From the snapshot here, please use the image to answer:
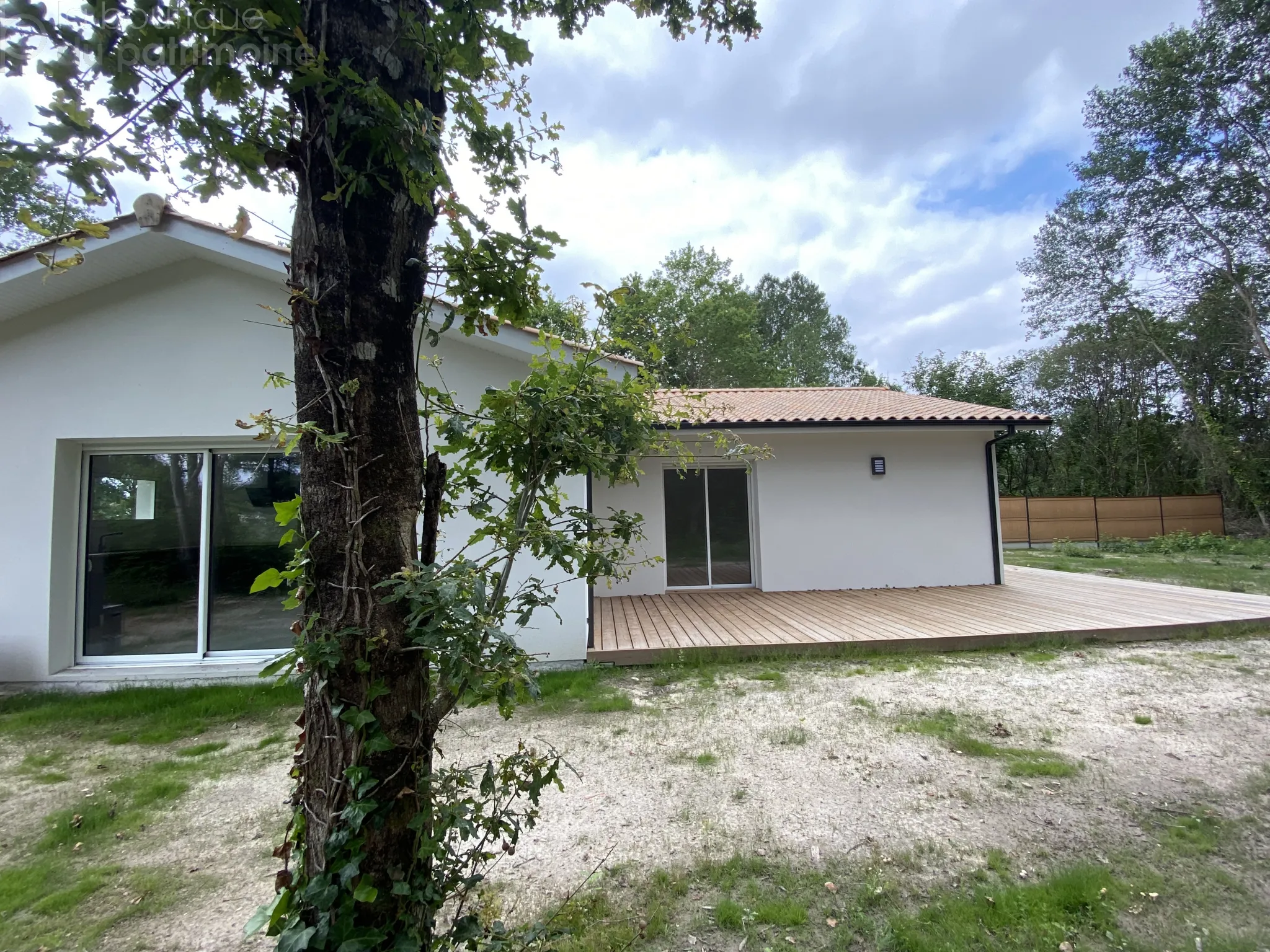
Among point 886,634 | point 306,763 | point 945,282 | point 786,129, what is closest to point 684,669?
point 886,634

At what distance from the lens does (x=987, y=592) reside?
7.98m

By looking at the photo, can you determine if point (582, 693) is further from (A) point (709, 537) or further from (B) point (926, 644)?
(A) point (709, 537)

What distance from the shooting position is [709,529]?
8.92m

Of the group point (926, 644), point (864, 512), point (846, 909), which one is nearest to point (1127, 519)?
point (864, 512)

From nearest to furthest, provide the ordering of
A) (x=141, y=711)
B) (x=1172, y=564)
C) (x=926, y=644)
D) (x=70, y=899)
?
(x=70, y=899) → (x=141, y=711) → (x=926, y=644) → (x=1172, y=564)

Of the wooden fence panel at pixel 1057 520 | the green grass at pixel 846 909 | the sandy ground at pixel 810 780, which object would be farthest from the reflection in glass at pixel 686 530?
the wooden fence panel at pixel 1057 520

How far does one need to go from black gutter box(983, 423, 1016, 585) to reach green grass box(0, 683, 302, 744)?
31.1 ft

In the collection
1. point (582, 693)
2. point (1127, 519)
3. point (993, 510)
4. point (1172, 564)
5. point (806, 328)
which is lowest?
point (582, 693)

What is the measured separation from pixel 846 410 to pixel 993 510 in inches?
110

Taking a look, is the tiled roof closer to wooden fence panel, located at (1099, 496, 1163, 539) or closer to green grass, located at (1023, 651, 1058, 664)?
green grass, located at (1023, 651, 1058, 664)

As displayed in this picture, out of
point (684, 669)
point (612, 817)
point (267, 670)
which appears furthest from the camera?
point (684, 669)

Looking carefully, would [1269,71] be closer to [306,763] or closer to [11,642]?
[306,763]

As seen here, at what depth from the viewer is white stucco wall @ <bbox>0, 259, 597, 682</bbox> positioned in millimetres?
4703

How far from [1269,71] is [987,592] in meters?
22.1
